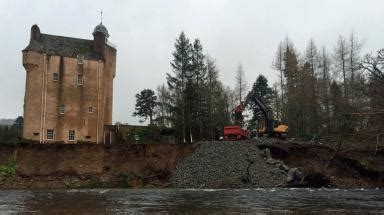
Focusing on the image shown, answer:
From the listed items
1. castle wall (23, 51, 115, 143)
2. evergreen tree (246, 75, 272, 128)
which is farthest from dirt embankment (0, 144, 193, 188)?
evergreen tree (246, 75, 272, 128)

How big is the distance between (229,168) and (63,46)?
2988 cm

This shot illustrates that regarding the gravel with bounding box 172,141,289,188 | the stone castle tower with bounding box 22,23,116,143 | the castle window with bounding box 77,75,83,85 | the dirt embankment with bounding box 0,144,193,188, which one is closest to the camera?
the gravel with bounding box 172,141,289,188

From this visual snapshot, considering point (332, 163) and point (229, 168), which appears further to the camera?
point (332, 163)

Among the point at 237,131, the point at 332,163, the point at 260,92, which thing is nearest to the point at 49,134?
the point at 237,131

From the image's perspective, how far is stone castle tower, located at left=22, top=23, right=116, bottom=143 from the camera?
4919cm

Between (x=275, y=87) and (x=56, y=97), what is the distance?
26.6 metres

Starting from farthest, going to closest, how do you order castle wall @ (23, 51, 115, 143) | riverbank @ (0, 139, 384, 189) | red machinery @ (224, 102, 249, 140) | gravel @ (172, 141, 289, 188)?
castle wall @ (23, 51, 115, 143) → red machinery @ (224, 102, 249, 140) → riverbank @ (0, 139, 384, 189) → gravel @ (172, 141, 289, 188)

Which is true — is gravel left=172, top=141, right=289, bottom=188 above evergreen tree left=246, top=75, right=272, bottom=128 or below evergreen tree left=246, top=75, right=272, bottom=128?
below

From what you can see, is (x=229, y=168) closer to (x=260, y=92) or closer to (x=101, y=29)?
(x=101, y=29)

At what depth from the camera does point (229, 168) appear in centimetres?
3108

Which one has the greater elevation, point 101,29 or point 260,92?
point 101,29

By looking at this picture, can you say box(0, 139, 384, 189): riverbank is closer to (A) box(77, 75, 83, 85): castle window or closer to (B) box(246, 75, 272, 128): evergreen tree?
(A) box(77, 75, 83, 85): castle window

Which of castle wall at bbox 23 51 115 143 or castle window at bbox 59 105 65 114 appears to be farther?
castle window at bbox 59 105 65 114

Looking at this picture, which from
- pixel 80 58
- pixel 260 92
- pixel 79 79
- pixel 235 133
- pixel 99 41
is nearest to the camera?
pixel 235 133
